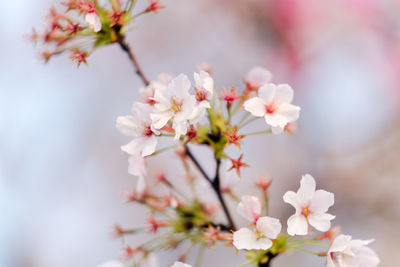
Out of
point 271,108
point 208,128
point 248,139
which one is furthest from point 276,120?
point 248,139

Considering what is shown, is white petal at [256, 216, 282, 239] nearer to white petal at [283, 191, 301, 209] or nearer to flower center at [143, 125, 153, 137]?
white petal at [283, 191, 301, 209]

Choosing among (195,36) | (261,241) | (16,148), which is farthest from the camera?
(195,36)

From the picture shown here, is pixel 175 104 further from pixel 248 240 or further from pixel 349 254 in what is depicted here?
pixel 349 254

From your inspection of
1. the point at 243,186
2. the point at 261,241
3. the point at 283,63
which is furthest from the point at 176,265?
the point at 283,63

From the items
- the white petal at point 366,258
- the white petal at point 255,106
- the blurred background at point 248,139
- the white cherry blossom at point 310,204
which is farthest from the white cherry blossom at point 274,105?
the blurred background at point 248,139

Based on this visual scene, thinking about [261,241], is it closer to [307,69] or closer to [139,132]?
[139,132]

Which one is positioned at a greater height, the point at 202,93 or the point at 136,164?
the point at 202,93
